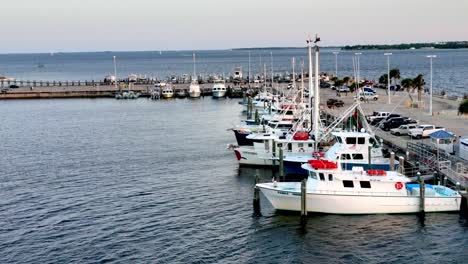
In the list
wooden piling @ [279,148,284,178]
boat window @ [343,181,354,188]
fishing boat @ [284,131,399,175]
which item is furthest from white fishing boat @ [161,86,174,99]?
boat window @ [343,181,354,188]

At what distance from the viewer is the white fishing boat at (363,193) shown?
125 feet

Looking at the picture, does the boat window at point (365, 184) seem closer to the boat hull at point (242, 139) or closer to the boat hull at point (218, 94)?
the boat hull at point (242, 139)

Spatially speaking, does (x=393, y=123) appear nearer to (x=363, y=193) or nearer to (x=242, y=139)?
(x=242, y=139)

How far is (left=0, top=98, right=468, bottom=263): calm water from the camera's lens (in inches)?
1314

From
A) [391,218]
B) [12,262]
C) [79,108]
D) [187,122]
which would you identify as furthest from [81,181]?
[79,108]

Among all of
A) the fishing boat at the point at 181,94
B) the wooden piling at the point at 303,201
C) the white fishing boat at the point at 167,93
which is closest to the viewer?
the wooden piling at the point at 303,201

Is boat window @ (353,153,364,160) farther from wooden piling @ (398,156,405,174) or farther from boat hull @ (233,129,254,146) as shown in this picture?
boat hull @ (233,129,254,146)

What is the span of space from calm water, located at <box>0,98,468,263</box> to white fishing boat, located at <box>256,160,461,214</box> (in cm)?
60

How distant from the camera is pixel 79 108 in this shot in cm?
11281

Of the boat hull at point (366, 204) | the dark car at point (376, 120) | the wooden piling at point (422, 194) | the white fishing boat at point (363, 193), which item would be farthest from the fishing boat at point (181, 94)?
the wooden piling at point (422, 194)

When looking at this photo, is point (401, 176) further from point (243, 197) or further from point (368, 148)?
point (243, 197)

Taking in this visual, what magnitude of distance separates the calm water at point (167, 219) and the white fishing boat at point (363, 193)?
23.8 inches

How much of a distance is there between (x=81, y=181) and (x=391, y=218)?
81.8 feet

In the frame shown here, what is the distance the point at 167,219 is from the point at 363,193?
12.1 meters
